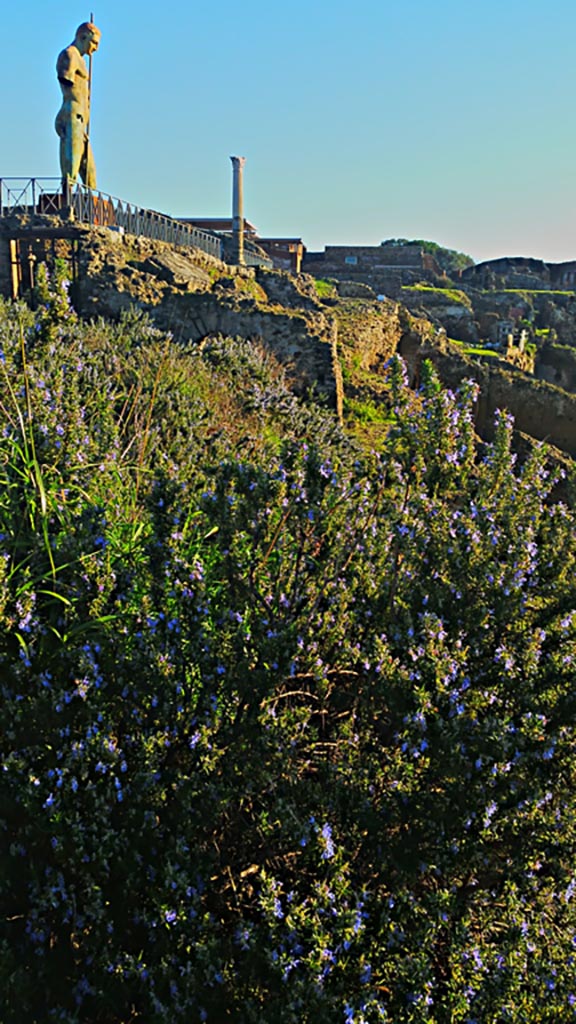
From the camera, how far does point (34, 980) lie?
2811 mm

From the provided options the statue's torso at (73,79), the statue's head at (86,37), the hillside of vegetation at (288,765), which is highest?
the statue's head at (86,37)

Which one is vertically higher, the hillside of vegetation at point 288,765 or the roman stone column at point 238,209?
the roman stone column at point 238,209

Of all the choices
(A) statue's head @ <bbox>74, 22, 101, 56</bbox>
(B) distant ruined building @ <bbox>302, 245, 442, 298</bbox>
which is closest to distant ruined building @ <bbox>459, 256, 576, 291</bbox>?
(B) distant ruined building @ <bbox>302, 245, 442, 298</bbox>

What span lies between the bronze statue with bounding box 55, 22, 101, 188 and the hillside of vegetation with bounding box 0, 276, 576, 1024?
1479 cm

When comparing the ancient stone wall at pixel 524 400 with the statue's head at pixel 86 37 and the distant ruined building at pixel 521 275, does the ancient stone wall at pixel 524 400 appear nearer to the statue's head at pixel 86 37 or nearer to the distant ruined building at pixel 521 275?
the statue's head at pixel 86 37

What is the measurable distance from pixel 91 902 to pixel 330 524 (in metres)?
1.65

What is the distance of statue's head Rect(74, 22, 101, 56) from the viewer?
16.4m

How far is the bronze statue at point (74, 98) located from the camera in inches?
634

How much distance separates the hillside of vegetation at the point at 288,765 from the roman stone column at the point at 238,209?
22353mm

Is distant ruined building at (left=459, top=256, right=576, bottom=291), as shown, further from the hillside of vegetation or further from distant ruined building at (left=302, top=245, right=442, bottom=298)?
the hillside of vegetation

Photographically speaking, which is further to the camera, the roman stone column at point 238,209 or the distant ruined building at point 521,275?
the distant ruined building at point 521,275

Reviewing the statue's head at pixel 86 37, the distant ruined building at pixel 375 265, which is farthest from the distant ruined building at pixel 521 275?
the statue's head at pixel 86 37

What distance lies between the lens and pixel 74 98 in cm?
1647

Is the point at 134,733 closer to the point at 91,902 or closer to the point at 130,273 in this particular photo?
the point at 91,902
